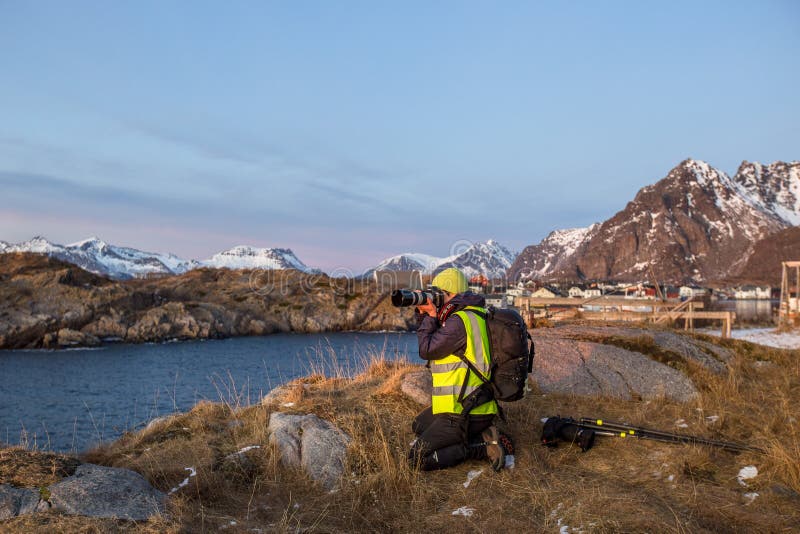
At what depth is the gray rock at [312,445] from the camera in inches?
211

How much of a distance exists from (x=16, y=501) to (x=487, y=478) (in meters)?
3.86

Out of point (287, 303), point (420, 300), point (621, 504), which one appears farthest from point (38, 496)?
point (287, 303)

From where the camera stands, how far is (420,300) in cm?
561

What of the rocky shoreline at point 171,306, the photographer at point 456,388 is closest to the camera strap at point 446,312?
the photographer at point 456,388

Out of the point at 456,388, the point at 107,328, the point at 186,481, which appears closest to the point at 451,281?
the point at 456,388

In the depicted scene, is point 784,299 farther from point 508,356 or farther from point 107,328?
point 107,328

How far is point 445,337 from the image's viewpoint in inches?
210

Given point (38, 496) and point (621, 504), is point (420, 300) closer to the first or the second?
point (621, 504)

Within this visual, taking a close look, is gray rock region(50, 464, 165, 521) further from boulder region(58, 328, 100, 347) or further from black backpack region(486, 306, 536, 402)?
boulder region(58, 328, 100, 347)

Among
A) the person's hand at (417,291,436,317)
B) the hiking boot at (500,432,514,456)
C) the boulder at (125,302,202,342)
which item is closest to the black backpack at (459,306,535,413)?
the hiking boot at (500,432,514,456)

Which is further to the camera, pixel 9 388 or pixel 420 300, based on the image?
pixel 9 388

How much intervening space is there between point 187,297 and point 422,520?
6426 cm

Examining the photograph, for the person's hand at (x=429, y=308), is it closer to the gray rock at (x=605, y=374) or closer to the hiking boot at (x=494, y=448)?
the hiking boot at (x=494, y=448)

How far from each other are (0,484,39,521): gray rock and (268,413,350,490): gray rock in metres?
2.20
